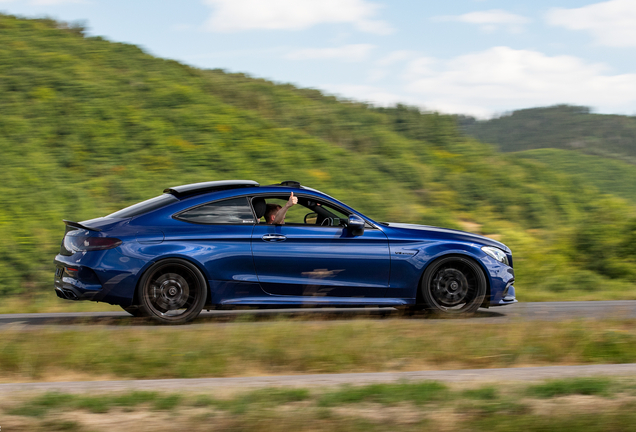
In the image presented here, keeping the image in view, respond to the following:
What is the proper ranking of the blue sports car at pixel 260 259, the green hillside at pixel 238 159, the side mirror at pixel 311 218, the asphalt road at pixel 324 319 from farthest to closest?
the green hillside at pixel 238 159, the side mirror at pixel 311 218, the blue sports car at pixel 260 259, the asphalt road at pixel 324 319

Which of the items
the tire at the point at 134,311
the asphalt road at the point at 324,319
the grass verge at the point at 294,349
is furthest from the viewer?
the tire at the point at 134,311

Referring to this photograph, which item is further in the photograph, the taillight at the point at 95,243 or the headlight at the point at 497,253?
the headlight at the point at 497,253

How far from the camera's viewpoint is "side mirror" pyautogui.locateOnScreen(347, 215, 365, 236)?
8023 mm

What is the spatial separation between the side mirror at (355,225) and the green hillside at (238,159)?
411 centimetres

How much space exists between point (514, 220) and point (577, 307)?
1357 centimetres

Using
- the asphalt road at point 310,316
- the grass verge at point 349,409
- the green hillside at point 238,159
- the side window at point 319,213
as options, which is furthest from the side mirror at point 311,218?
the green hillside at point 238,159

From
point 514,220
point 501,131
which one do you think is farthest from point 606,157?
point 514,220

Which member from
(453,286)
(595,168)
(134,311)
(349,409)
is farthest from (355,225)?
(595,168)

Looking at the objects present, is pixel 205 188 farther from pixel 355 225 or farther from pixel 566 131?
pixel 566 131

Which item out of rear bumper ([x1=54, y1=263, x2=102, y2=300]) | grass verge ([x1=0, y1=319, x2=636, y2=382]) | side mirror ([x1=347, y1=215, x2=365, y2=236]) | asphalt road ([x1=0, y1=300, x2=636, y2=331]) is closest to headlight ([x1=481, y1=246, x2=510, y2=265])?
asphalt road ([x1=0, y1=300, x2=636, y2=331])

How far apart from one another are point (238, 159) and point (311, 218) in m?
13.1

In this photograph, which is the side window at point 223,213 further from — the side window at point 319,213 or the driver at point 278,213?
the side window at point 319,213

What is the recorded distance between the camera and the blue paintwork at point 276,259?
7637 mm

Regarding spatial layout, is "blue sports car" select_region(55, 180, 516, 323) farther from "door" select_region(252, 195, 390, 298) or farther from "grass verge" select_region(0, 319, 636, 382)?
"grass verge" select_region(0, 319, 636, 382)
